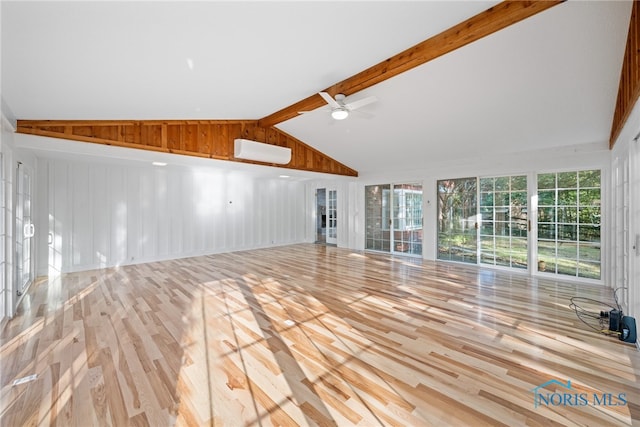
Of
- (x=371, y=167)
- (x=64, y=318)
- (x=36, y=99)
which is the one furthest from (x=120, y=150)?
(x=371, y=167)

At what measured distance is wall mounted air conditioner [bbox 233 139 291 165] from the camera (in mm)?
4918

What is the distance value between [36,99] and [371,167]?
630cm

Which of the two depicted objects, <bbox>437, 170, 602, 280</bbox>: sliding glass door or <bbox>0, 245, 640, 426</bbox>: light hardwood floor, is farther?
<bbox>437, 170, 602, 280</bbox>: sliding glass door

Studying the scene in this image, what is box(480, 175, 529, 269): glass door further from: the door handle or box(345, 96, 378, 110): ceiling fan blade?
the door handle

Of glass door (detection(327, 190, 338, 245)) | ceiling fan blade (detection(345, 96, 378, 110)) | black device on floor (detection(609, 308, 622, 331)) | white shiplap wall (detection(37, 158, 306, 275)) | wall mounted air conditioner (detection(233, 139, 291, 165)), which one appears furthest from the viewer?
glass door (detection(327, 190, 338, 245))

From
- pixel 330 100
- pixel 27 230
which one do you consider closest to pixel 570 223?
pixel 330 100

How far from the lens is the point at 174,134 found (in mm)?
4520

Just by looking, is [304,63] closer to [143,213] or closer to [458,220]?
[458,220]

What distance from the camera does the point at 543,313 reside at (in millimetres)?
3381

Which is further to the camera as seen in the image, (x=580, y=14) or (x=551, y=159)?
(x=551, y=159)

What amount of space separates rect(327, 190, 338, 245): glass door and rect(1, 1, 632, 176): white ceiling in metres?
4.74

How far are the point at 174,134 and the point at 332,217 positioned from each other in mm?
5854

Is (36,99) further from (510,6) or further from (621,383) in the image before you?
(621,383)

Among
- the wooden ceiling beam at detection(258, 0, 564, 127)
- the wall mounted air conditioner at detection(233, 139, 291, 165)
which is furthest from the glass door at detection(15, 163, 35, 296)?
the wooden ceiling beam at detection(258, 0, 564, 127)
